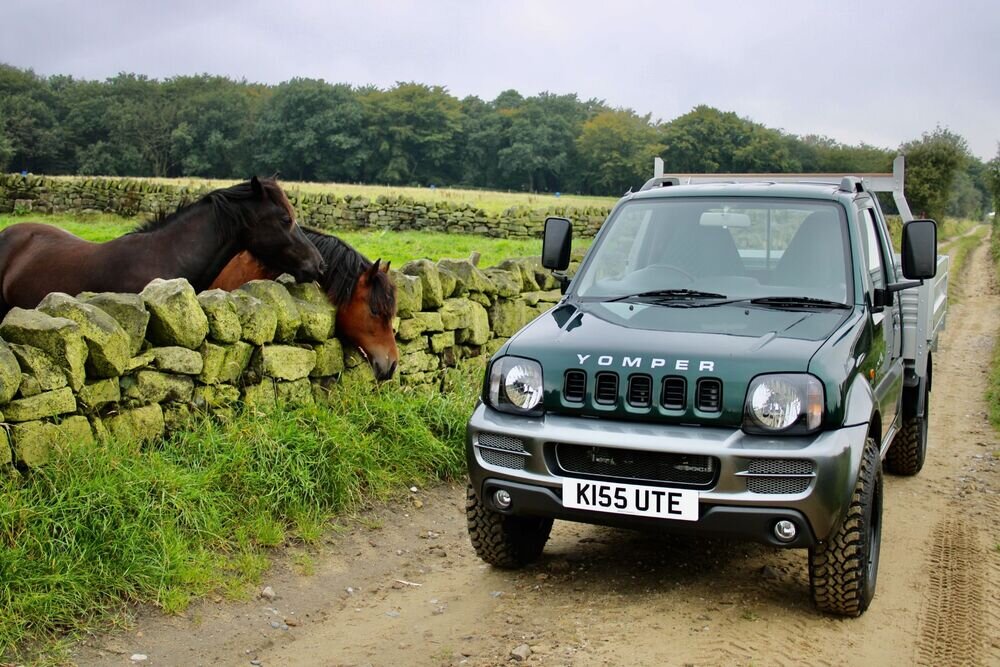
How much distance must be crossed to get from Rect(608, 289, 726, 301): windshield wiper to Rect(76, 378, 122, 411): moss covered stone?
104 inches

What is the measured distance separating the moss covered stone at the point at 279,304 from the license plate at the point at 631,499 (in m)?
2.65

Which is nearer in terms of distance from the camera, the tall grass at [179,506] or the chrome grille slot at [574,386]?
the tall grass at [179,506]

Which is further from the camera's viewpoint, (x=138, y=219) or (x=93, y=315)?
(x=138, y=219)

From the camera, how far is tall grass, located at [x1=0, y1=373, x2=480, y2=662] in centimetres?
409

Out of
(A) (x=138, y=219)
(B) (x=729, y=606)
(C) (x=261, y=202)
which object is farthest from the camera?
(A) (x=138, y=219)

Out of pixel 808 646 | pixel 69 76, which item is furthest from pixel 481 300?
pixel 69 76

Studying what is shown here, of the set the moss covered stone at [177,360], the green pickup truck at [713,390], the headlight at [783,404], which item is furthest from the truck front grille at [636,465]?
the moss covered stone at [177,360]

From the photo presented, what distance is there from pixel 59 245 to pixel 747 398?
5518mm

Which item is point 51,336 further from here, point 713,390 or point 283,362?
point 713,390

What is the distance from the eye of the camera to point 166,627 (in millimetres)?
4227

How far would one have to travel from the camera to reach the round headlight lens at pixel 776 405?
4.07 metres

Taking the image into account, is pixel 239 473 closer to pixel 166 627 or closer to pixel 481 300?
pixel 166 627

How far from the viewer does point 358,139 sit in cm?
8162

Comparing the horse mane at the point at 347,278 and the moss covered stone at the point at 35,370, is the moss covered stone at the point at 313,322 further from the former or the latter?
the moss covered stone at the point at 35,370
